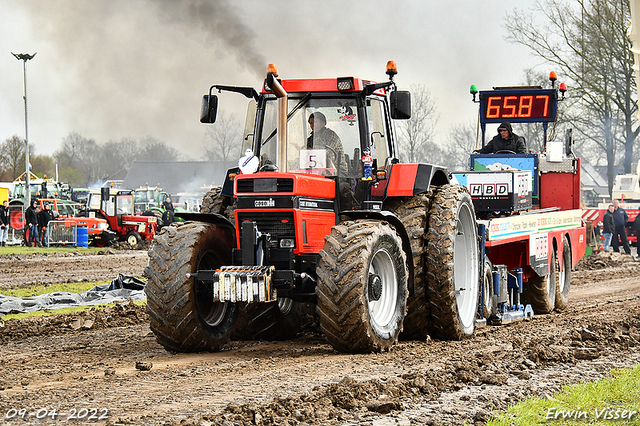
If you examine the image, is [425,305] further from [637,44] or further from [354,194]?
[637,44]

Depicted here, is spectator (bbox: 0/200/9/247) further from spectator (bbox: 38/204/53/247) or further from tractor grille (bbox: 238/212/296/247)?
tractor grille (bbox: 238/212/296/247)

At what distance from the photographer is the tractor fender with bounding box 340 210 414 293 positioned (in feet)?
25.4

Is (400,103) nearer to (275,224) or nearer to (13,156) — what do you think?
(275,224)

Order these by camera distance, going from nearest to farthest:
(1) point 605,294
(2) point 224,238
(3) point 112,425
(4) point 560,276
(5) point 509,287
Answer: (3) point 112,425
(2) point 224,238
(5) point 509,287
(4) point 560,276
(1) point 605,294

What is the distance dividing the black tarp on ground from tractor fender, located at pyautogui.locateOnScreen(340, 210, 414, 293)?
21.4ft

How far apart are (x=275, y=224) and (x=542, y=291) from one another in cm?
601

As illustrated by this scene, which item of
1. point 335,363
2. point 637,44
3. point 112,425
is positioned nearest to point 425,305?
point 335,363

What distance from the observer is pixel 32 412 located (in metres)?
5.16

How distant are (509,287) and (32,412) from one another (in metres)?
7.89

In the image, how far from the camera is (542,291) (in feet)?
39.8

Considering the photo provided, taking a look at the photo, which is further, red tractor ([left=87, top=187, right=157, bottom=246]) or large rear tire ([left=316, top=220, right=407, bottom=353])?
red tractor ([left=87, top=187, right=157, bottom=246])

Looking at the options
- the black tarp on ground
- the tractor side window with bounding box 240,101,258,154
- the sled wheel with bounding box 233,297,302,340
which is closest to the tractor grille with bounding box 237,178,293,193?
the tractor side window with bounding box 240,101,258,154

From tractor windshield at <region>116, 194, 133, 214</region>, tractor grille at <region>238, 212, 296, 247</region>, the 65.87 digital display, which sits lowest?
tractor grille at <region>238, 212, 296, 247</region>

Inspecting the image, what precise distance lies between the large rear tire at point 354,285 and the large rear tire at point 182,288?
52.6 inches
